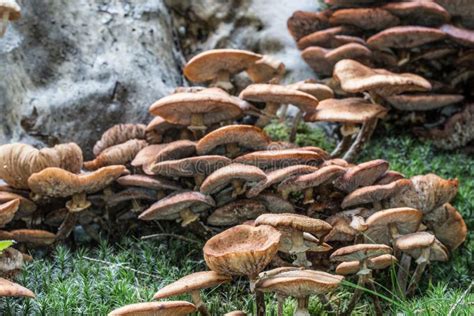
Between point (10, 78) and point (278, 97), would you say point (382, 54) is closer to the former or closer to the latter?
point (278, 97)

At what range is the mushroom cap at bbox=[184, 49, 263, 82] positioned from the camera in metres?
4.68

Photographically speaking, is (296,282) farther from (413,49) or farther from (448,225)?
(413,49)

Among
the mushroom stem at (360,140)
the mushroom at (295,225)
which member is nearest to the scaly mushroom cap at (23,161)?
the mushroom at (295,225)

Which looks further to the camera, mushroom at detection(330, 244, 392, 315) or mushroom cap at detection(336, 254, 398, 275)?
mushroom cap at detection(336, 254, 398, 275)

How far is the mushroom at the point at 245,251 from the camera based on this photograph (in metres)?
2.85

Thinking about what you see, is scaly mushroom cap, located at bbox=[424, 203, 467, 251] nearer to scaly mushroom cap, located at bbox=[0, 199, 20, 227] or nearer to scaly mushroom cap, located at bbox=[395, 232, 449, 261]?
scaly mushroom cap, located at bbox=[395, 232, 449, 261]

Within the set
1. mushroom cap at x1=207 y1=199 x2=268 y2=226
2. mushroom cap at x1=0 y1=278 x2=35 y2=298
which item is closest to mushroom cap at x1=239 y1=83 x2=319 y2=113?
mushroom cap at x1=207 y1=199 x2=268 y2=226

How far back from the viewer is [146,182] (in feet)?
13.7

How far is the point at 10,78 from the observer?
4.86 metres

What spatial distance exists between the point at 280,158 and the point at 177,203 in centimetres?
79

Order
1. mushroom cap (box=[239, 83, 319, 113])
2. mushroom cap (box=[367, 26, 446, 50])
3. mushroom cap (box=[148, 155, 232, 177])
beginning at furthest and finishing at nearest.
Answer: mushroom cap (box=[367, 26, 446, 50]) → mushroom cap (box=[239, 83, 319, 113]) → mushroom cap (box=[148, 155, 232, 177])

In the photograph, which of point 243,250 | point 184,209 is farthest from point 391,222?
point 184,209

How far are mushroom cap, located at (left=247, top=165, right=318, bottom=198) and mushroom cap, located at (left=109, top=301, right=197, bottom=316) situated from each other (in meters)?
1.18

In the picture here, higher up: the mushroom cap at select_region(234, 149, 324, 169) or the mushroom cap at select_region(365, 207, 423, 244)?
the mushroom cap at select_region(234, 149, 324, 169)
